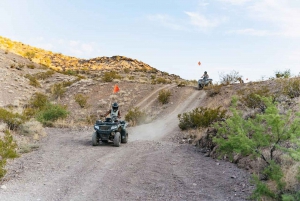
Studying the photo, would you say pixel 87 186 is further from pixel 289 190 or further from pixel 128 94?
pixel 128 94

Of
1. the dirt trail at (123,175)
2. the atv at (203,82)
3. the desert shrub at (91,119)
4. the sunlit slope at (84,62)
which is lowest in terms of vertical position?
the dirt trail at (123,175)

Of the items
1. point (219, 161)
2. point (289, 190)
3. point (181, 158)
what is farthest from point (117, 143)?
point (289, 190)

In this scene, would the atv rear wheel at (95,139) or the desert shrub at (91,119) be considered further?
the desert shrub at (91,119)

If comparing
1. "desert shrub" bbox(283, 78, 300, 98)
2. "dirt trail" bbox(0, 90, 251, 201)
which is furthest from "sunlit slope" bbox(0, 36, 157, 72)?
"dirt trail" bbox(0, 90, 251, 201)

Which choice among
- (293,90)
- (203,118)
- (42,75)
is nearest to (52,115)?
(203,118)

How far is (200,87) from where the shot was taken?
102ft

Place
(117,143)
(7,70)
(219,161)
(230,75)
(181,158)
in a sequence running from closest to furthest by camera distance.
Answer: (219,161) → (181,158) → (117,143) → (230,75) → (7,70)

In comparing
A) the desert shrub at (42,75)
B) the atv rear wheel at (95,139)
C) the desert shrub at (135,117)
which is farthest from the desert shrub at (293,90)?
the desert shrub at (42,75)

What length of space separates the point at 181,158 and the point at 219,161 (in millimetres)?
1360

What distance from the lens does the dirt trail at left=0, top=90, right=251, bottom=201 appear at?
7059mm

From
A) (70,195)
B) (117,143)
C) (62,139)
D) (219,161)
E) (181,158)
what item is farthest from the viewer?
(62,139)

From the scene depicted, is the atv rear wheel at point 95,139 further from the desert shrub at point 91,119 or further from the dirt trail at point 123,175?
the desert shrub at point 91,119

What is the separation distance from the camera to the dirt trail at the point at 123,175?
7.06 meters

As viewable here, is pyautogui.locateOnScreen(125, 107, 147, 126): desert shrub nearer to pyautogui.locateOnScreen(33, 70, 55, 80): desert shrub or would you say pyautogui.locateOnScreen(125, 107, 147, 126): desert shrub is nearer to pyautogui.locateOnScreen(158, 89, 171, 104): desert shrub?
pyautogui.locateOnScreen(158, 89, 171, 104): desert shrub
